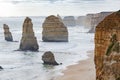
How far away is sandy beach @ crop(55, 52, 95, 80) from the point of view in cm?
4331

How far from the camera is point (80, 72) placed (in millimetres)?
47844

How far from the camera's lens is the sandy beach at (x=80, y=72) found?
43.3 meters

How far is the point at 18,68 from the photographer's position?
5231cm

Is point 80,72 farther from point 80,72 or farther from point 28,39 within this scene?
point 28,39

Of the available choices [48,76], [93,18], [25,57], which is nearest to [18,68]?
[48,76]

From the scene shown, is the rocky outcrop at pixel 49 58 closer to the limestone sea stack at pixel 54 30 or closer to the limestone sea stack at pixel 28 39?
the limestone sea stack at pixel 28 39

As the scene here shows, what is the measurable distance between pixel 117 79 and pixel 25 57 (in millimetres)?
45671

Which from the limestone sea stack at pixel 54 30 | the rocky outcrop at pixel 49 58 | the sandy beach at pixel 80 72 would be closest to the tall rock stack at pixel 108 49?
the sandy beach at pixel 80 72

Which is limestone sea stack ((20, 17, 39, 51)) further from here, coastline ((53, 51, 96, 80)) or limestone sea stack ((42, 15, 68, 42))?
limestone sea stack ((42, 15, 68, 42))

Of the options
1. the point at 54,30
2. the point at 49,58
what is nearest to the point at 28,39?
the point at 49,58

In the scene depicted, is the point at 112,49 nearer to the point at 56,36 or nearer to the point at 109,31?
the point at 109,31

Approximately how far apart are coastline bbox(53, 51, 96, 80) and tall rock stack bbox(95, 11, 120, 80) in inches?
724

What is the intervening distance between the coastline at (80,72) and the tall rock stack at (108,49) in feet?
60.3

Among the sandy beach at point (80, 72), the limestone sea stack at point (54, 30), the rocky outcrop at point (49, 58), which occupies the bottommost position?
the sandy beach at point (80, 72)
